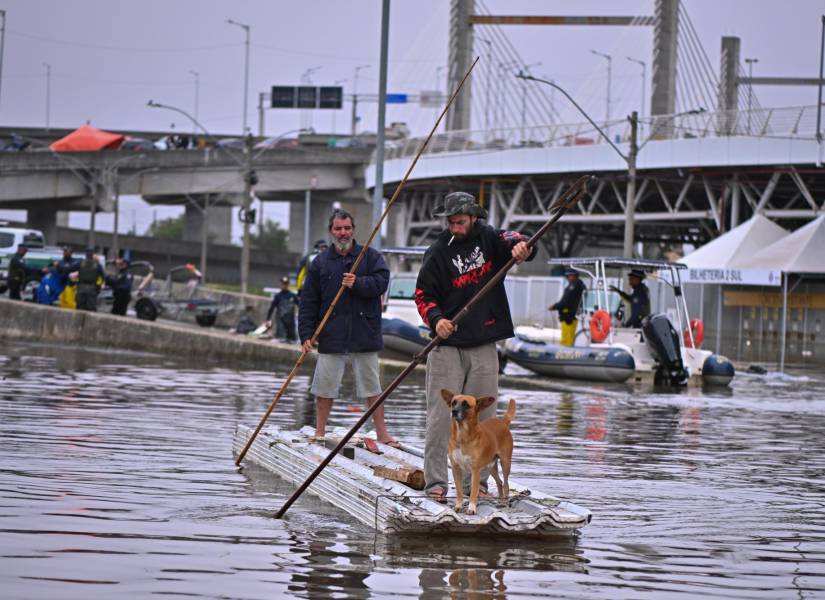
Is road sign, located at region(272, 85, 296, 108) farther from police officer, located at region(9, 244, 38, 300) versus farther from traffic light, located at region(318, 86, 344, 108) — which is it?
police officer, located at region(9, 244, 38, 300)

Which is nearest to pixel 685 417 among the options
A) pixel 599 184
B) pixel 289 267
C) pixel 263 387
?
pixel 263 387

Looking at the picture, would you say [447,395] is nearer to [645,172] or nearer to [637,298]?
[637,298]

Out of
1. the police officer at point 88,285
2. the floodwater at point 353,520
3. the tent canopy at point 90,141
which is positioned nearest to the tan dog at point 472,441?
the floodwater at point 353,520

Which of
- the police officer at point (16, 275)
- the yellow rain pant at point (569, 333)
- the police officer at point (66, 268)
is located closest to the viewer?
the yellow rain pant at point (569, 333)

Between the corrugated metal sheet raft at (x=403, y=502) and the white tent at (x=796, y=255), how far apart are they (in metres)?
28.4

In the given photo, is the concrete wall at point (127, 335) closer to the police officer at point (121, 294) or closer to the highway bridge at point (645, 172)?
the police officer at point (121, 294)

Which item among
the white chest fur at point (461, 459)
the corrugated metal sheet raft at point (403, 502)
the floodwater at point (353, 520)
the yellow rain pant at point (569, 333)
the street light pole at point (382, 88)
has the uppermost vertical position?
the street light pole at point (382, 88)

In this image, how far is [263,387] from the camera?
70.2 ft

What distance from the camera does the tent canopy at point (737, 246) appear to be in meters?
40.5

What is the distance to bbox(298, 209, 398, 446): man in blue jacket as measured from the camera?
1158cm

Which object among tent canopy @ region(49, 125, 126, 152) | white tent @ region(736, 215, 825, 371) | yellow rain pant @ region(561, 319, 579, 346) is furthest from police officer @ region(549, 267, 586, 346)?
tent canopy @ region(49, 125, 126, 152)

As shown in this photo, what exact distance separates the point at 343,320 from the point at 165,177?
72.8 meters

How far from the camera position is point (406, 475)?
31.4 feet

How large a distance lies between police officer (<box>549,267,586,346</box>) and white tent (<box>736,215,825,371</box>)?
10845 mm
